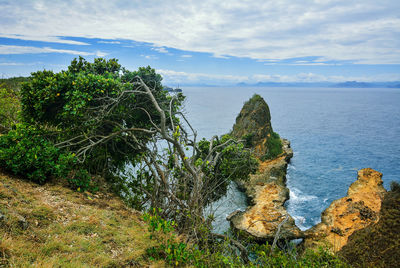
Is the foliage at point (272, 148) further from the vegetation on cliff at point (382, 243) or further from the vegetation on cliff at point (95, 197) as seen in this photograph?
the vegetation on cliff at point (382, 243)

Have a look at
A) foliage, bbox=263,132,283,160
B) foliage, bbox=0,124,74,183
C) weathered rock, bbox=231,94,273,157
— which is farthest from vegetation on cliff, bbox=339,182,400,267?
weathered rock, bbox=231,94,273,157

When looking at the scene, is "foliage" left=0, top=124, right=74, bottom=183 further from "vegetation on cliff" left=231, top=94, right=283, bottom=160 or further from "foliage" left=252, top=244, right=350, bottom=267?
"vegetation on cliff" left=231, top=94, right=283, bottom=160

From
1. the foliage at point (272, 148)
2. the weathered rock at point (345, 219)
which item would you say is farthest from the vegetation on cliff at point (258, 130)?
the weathered rock at point (345, 219)

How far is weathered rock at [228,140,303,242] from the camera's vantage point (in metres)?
18.1

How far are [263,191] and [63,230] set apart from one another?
22786mm

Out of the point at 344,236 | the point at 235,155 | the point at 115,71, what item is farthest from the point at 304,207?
the point at 115,71

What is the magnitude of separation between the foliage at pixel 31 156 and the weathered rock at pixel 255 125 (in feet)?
104

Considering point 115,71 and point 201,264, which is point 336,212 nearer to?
point 201,264

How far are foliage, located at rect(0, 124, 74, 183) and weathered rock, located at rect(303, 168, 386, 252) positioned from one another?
1655cm

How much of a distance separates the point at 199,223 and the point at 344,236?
47.0ft

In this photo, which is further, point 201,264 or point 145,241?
point 145,241

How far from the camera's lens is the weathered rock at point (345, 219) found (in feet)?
55.9

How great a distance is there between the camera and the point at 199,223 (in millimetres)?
8148

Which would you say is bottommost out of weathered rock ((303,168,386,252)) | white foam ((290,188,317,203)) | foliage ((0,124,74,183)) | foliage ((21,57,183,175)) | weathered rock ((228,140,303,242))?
white foam ((290,188,317,203))
